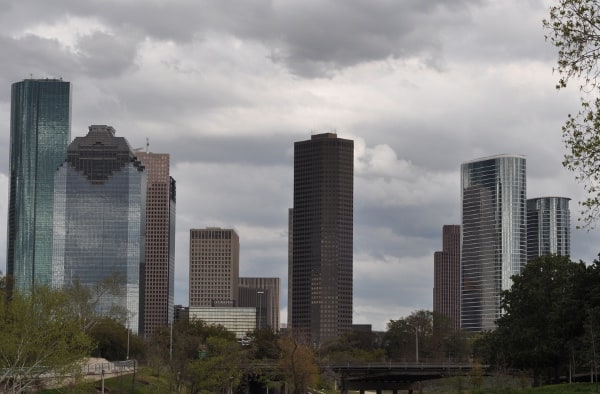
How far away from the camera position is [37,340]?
255 ft

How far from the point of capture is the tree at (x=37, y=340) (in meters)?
79.7

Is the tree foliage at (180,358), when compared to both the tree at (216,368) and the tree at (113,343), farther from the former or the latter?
the tree at (113,343)

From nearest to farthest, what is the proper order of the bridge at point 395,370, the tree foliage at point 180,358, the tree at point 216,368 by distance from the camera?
1. the tree foliage at point 180,358
2. the tree at point 216,368
3. the bridge at point 395,370

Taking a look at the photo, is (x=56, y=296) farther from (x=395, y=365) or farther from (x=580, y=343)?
(x=395, y=365)

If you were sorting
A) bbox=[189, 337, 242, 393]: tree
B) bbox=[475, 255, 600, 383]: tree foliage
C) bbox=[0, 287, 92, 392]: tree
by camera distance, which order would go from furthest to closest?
1. bbox=[189, 337, 242, 393]: tree
2. bbox=[475, 255, 600, 383]: tree foliage
3. bbox=[0, 287, 92, 392]: tree

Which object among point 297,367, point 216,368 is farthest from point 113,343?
point 216,368

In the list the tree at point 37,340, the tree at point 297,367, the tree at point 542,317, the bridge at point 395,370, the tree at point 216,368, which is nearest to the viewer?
the tree at point 37,340

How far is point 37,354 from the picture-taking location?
8275 centimetres

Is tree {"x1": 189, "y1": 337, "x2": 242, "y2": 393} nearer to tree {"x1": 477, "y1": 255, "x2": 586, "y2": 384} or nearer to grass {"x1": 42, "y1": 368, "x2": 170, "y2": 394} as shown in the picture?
grass {"x1": 42, "y1": 368, "x2": 170, "y2": 394}

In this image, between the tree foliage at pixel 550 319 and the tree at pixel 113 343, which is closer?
the tree foliage at pixel 550 319

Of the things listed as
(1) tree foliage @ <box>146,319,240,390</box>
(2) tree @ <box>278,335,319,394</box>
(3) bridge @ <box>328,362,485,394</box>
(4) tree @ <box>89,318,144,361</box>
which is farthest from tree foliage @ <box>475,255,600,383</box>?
(4) tree @ <box>89,318,144,361</box>

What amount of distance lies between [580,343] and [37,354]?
2049 inches

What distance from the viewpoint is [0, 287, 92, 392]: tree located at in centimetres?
7969

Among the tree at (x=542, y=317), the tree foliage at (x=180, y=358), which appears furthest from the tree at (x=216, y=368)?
the tree at (x=542, y=317)
